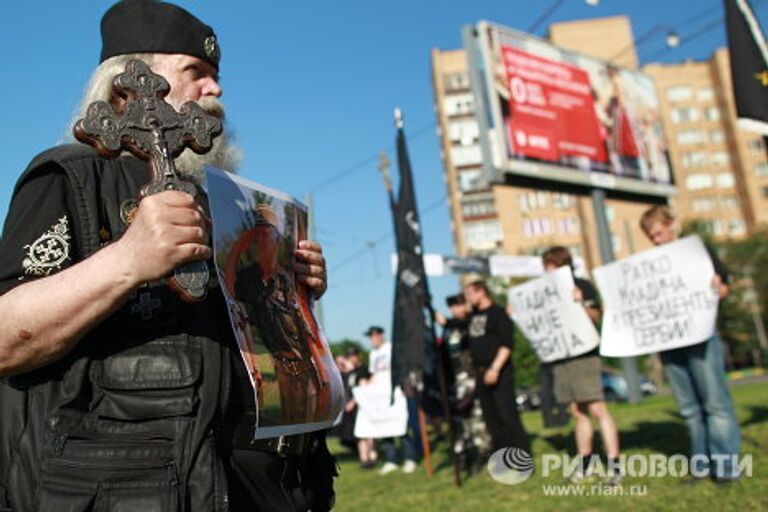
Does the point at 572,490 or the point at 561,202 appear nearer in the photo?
the point at 572,490

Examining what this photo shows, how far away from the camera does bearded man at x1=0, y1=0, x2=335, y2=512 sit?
121cm

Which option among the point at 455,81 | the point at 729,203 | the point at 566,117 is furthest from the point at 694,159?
the point at 566,117

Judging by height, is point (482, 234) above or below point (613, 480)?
above

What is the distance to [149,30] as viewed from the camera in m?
1.65

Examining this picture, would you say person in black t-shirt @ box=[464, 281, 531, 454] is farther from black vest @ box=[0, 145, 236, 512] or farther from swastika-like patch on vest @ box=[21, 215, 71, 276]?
swastika-like patch on vest @ box=[21, 215, 71, 276]

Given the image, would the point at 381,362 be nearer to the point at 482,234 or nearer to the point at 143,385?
the point at 143,385

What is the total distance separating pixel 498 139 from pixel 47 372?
14474 millimetres

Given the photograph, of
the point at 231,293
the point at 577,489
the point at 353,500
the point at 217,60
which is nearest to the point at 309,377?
the point at 231,293

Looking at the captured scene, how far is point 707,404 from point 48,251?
16.2 ft

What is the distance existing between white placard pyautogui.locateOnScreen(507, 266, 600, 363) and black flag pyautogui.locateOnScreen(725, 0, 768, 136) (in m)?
2.54

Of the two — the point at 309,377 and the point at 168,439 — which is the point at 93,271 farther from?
the point at 309,377

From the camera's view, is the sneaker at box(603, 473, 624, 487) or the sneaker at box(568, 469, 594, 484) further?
the sneaker at box(568, 469, 594, 484)

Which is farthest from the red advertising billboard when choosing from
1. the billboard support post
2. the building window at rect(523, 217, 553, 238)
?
the building window at rect(523, 217, 553, 238)

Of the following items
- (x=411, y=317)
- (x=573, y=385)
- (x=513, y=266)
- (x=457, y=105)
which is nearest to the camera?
(x=573, y=385)
